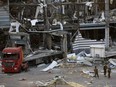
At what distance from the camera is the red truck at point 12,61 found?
36.4 m

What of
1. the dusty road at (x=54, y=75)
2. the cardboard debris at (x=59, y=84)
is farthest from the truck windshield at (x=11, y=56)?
the cardboard debris at (x=59, y=84)

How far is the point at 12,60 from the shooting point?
36.4 m

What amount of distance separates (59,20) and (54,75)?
16.2 meters

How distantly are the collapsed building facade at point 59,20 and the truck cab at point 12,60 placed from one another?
8.92 m

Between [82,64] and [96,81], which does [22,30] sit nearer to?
[82,64]

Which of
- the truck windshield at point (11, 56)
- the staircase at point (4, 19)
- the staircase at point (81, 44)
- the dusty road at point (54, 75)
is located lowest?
the dusty road at point (54, 75)

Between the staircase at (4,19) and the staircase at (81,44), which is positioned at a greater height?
the staircase at (4,19)

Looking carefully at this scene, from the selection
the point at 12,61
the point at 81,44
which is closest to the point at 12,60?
the point at 12,61

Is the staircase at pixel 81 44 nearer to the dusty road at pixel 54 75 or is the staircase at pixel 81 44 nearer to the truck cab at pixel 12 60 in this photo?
the dusty road at pixel 54 75

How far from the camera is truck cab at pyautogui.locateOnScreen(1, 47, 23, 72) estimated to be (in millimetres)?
36438

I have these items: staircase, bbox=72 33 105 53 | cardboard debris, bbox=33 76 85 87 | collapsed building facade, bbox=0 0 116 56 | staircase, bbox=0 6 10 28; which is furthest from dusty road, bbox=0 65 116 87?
staircase, bbox=0 6 10 28

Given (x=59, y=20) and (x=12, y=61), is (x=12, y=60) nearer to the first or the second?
(x=12, y=61)

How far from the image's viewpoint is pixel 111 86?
98.3ft

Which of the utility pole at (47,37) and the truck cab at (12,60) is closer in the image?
the truck cab at (12,60)
